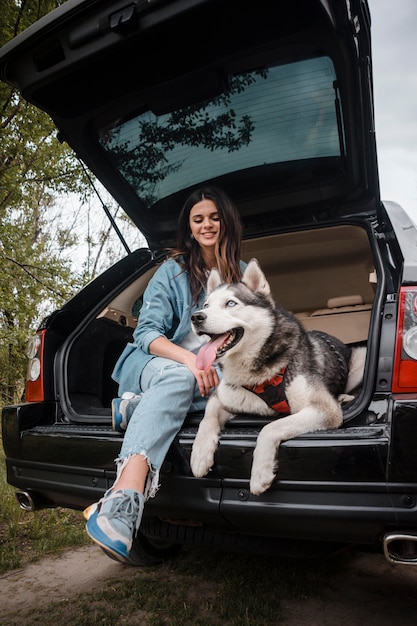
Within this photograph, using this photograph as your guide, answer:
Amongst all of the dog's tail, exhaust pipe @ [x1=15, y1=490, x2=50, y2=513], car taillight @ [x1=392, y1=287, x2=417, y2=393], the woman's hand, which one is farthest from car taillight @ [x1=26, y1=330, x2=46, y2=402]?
car taillight @ [x1=392, y1=287, x2=417, y2=393]

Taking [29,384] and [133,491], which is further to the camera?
[29,384]

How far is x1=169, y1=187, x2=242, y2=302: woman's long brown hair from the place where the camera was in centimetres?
269

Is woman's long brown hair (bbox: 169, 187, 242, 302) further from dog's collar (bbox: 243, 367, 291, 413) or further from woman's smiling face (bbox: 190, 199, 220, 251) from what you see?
dog's collar (bbox: 243, 367, 291, 413)

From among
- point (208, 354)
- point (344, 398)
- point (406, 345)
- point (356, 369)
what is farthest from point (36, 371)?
point (406, 345)

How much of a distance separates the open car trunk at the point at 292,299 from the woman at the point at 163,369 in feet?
1.06

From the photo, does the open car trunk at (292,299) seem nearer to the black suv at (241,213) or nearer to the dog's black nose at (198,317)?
the black suv at (241,213)

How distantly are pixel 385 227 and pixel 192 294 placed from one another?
1.12 m

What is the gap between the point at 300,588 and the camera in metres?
2.57

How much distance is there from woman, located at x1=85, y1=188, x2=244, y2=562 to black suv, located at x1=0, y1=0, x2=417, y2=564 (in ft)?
0.40

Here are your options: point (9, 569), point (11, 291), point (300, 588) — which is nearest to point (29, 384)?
point (9, 569)

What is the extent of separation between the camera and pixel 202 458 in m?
1.81

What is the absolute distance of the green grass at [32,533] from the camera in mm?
3227

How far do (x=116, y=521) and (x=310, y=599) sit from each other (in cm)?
137

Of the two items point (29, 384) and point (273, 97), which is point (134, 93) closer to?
point (273, 97)
